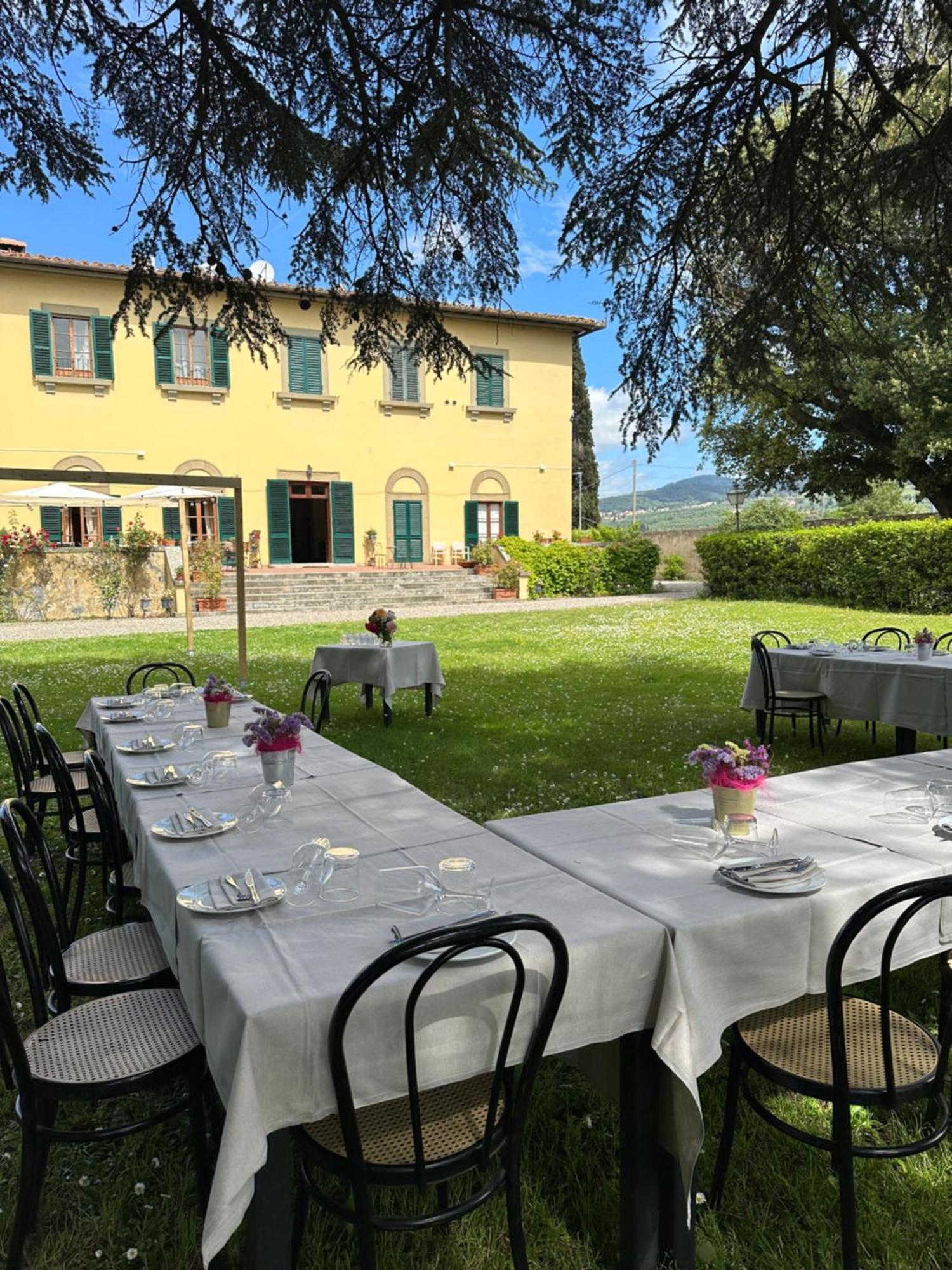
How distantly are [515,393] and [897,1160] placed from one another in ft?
71.7

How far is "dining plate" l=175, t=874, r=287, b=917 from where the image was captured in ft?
6.19

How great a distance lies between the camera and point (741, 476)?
25281mm

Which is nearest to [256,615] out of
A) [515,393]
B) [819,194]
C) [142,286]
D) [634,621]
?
[634,621]

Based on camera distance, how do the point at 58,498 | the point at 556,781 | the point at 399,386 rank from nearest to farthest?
the point at 556,781
the point at 58,498
the point at 399,386

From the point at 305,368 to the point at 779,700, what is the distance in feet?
54.8

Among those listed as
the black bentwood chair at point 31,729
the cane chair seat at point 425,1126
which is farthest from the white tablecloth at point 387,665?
the cane chair seat at point 425,1126

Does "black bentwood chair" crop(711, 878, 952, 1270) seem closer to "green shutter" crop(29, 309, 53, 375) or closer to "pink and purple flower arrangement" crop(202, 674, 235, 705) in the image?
"pink and purple flower arrangement" crop(202, 674, 235, 705)

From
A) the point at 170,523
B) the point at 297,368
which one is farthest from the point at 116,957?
the point at 297,368

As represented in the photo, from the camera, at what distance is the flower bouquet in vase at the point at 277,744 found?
9.66 feet

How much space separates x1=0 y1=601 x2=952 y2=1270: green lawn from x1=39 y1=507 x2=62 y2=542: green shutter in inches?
229

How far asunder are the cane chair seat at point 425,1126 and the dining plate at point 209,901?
454 millimetres

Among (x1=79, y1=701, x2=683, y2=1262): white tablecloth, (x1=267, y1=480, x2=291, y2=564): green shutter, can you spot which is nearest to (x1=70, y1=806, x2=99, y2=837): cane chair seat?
(x1=79, y1=701, x2=683, y2=1262): white tablecloth

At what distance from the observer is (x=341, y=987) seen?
61.9 inches

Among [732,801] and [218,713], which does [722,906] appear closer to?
[732,801]
